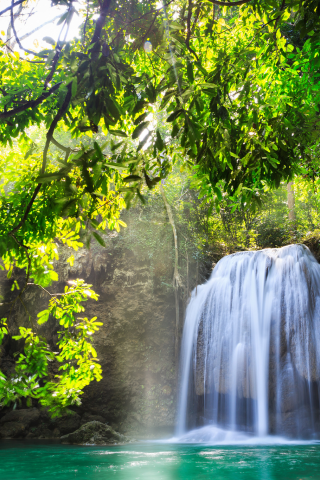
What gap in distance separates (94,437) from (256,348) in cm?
528

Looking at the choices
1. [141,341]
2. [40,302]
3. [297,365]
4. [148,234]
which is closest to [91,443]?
[141,341]

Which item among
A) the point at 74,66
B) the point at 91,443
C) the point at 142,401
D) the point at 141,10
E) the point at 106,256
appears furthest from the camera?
the point at 106,256

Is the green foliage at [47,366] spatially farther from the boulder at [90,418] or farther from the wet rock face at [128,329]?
the boulder at [90,418]

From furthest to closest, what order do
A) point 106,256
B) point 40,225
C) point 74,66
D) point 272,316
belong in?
point 106,256, point 272,316, point 40,225, point 74,66

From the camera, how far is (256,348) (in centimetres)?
1037

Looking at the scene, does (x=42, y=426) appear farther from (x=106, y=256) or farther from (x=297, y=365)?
(x=297, y=365)

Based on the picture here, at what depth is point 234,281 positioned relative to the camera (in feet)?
38.7

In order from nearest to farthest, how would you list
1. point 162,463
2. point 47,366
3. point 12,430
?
1. point 47,366
2. point 162,463
3. point 12,430

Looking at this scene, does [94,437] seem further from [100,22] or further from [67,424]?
[100,22]

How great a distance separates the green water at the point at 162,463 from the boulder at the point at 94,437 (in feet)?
2.89

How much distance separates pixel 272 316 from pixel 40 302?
26.4 feet

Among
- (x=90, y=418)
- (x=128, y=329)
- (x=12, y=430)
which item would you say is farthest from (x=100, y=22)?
(x=90, y=418)

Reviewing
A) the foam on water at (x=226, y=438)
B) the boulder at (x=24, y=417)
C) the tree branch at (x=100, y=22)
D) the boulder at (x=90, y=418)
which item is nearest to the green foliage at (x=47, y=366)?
the tree branch at (x=100, y=22)

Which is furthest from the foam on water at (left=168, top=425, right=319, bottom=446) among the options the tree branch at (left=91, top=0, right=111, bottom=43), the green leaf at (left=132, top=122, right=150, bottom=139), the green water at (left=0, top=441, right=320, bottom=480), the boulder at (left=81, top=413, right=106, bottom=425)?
the tree branch at (left=91, top=0, right=111, bottom=43)
